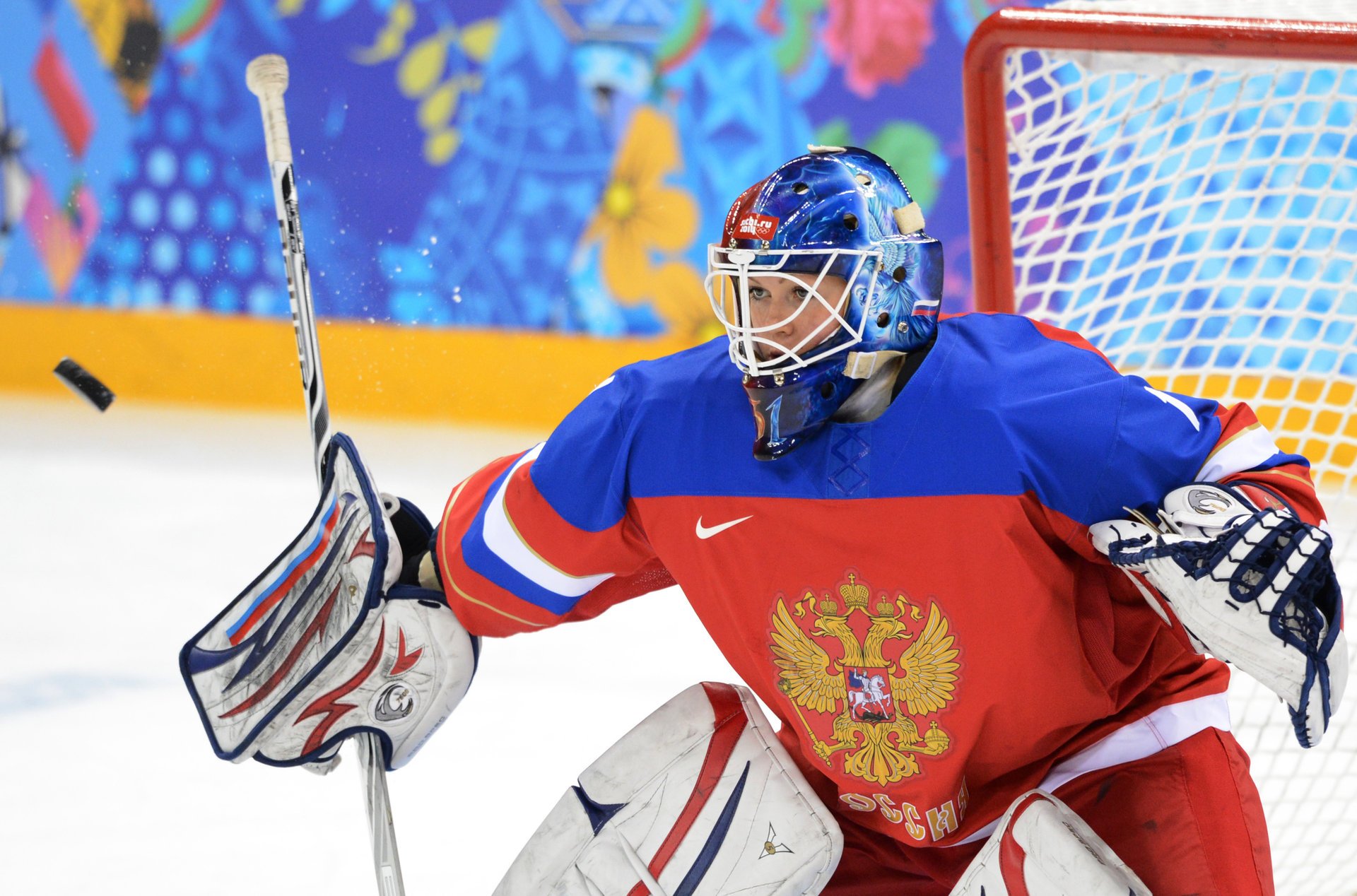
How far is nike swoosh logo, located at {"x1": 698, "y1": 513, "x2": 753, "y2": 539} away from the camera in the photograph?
1.63 m

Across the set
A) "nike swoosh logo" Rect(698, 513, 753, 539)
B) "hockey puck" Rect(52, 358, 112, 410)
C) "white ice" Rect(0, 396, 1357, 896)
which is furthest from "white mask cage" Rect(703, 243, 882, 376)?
"white ice" Rect(0, 396, 1357, 896)

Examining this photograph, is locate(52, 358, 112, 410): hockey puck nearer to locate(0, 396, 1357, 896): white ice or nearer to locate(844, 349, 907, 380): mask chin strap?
locate(0, 396, 1357, 896): white ice

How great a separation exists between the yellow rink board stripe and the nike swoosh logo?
3.24m

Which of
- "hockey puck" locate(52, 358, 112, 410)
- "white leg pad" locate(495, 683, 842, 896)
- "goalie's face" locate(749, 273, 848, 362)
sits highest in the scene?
"goalie's face" locate(749, 273, 848, 362)

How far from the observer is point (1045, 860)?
1521 millimetres

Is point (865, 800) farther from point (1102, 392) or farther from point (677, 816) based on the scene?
point (1102, 392)

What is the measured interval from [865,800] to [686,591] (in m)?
0.35

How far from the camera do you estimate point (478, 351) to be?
16.4 ft

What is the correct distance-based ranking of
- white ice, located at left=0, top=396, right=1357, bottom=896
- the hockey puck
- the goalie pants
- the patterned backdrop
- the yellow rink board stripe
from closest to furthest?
the goalie pants < the hockey puck < white ice, located at left=0, top=396, right=1357, bottom=896 < the patterned backdrop < the yellow rink board stripe

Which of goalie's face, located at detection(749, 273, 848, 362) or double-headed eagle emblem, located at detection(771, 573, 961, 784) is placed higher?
goalie's face, located at detection(749, 273, 848, 362)

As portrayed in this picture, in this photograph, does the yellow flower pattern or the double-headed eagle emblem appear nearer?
the double-headed eagle emblem

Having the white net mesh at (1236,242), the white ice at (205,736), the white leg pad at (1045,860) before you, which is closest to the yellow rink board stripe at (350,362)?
the white ice at (205,736)

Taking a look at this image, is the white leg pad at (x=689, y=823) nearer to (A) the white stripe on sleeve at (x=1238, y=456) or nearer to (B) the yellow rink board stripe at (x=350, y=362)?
(A) the white stripe on sleeve at (x=1238, y=456)

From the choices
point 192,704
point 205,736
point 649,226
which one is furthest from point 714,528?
point 649,226
